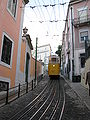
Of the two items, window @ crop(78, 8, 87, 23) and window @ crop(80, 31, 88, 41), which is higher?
window @ crop(78, 8, 87, 23)

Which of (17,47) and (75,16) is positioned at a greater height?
(75,16)

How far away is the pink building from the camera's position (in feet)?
31.3

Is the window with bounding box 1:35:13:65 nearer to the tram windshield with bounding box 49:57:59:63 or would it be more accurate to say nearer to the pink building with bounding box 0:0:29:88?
the pink building with bounding box 0:0:29:88

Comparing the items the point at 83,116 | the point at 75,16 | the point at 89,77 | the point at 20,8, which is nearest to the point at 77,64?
the point at 75,16

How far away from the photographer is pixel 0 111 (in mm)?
6793

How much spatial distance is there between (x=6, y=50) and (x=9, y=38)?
95 cm

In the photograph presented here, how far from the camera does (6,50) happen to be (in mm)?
10406

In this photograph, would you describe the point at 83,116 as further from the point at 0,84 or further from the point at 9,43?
the point at 9,43

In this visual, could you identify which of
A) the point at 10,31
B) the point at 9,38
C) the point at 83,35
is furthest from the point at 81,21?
the point at 9,38

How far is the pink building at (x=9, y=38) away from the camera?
955 centimetres

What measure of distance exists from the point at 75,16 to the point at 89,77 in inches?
566

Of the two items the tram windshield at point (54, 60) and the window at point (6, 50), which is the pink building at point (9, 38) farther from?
the tram windshield at point (54, 60)

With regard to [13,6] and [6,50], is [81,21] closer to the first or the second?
[13,6]

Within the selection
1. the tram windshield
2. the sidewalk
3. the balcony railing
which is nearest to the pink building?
the sidewalk
